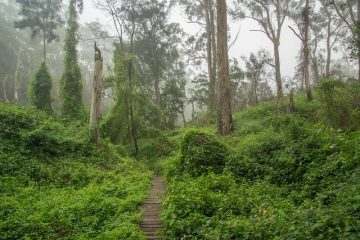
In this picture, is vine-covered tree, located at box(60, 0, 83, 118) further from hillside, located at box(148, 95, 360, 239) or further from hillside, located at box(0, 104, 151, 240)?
hillside, located at box(148, 95, 360, 239)

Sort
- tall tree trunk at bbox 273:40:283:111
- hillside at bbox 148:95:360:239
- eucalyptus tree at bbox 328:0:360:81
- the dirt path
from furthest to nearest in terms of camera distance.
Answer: tall tree trunk at bbox 273:40:283:111 < eucalyptus tree at bbox 328:0:360:81 < the dirt path < hillside at bbox 148:95:360:239

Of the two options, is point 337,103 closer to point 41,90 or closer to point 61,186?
point 61,186

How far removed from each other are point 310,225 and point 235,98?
2974 centimetres

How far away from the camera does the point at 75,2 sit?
26.3 meters

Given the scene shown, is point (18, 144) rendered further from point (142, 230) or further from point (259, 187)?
point (259, 187)

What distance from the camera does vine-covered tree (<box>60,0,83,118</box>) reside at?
2462 centimetres

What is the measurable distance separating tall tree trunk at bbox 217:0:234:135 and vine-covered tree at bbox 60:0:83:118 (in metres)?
13.9

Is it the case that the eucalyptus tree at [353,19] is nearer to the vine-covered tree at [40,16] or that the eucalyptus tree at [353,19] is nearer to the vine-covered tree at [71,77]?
the vine-covered tree at [71,77]

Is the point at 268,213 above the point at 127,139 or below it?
below

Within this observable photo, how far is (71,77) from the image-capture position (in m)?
25.4

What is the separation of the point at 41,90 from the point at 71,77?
263 cm

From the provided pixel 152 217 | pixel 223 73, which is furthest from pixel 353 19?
pixel 152 217

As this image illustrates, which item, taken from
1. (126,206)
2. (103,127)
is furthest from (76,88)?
(126,206)

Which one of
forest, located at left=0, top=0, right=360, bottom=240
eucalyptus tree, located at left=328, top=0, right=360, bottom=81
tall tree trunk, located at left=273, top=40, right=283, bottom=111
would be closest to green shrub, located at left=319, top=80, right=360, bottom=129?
forest, located at left=0, top=0, right=360, bottom=240
